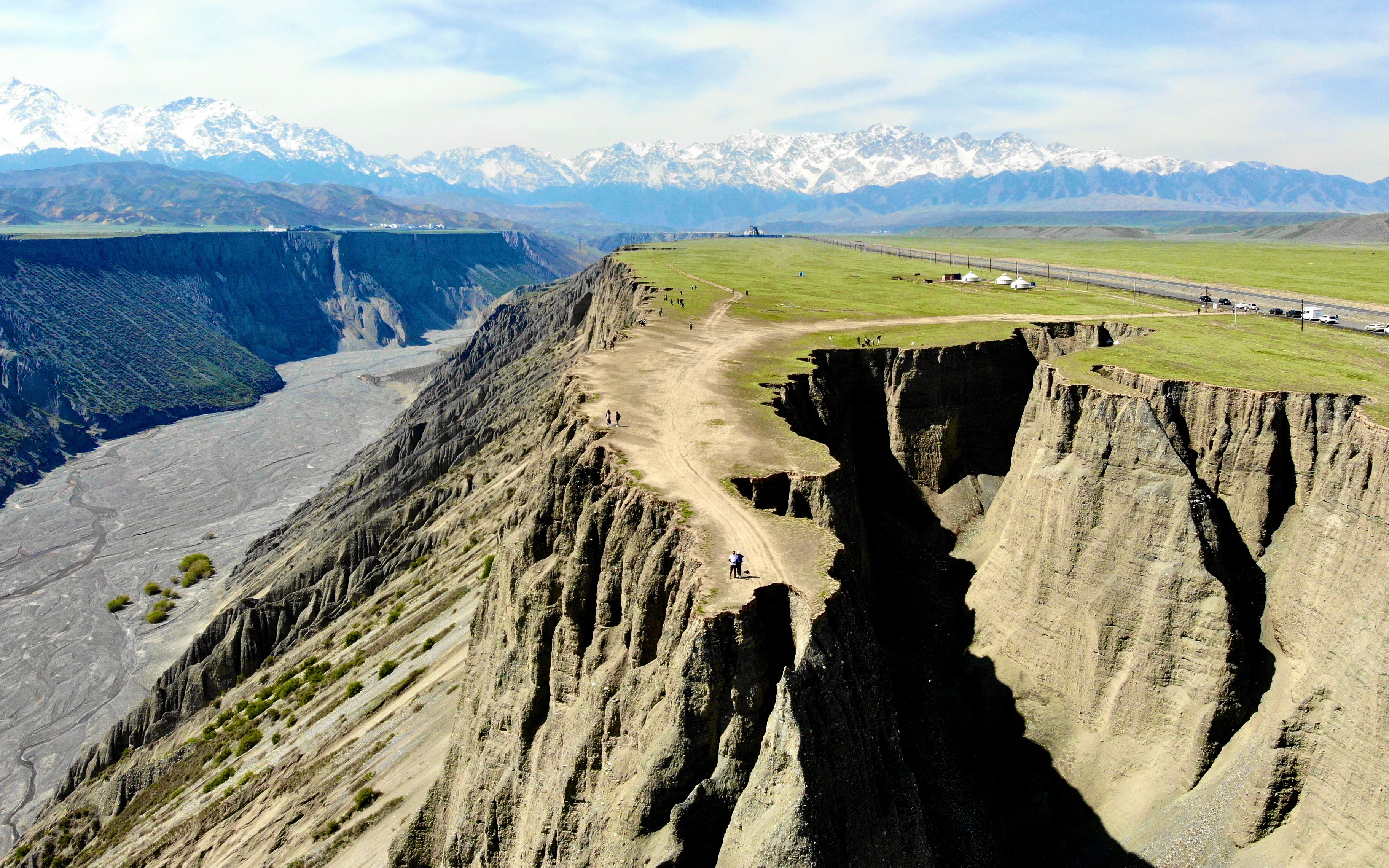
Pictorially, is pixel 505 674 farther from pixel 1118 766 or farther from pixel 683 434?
pixel 1118 766

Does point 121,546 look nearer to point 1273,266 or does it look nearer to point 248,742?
point 248,742

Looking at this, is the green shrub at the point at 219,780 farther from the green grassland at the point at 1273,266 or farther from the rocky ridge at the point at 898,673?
the green grassland at the point at 1273,266

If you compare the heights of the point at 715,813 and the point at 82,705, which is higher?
the point at 715,813

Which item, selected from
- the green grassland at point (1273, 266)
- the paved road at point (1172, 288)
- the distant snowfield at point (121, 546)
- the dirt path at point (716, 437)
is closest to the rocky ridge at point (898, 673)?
the dirt path at point (716, 437)

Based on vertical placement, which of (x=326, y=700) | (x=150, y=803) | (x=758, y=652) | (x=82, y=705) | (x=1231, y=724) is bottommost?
(x=82, y=705)

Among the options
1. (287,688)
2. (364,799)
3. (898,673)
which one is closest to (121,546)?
(287,688)

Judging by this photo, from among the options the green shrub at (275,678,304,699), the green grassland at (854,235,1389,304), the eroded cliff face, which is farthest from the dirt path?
the green grassland at (854,235,1389,304)

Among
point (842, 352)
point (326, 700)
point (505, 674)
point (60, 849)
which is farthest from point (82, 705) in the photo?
point (842, 352)
